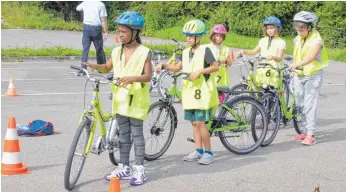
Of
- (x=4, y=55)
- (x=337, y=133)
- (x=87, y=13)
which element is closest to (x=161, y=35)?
(x=4, y=55)

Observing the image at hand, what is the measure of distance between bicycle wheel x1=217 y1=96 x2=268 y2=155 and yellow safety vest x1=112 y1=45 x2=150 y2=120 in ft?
4.92

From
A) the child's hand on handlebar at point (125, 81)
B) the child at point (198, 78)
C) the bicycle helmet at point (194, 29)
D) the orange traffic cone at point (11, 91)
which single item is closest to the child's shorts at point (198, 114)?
the child at point (198, 78)

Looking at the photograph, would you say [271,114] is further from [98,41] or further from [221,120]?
[98,41]

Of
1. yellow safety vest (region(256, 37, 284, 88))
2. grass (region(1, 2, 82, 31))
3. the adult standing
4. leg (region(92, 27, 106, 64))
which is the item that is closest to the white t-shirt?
the adult standing

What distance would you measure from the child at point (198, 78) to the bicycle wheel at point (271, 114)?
147cm

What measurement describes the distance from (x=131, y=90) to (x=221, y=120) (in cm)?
167

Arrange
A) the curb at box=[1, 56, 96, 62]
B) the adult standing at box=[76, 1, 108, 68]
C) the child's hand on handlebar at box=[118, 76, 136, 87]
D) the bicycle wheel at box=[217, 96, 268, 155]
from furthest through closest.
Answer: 1. the curb at box=[1, 56, 96, 62]
2. the adult standing at box=[76, 1, 108, 68]
3. the bicycle wheel at box=[217, 96, 268, 155]
4. the child's hand on handlebar at box=[118, 76, 136, 87]

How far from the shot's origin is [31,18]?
35.7 metres

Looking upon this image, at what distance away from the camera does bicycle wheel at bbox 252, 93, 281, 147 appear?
881 cm

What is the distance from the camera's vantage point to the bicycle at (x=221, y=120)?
7.66 metres

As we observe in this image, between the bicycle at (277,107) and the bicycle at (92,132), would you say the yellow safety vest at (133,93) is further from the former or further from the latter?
the bicycle at (277,107)

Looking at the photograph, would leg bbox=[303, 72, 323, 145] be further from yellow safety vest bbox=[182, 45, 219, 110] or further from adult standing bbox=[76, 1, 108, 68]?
adult standing bbox=[76, 1, 108, 68]

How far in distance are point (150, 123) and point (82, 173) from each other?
107cm

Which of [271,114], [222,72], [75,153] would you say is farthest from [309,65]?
[75,153]
